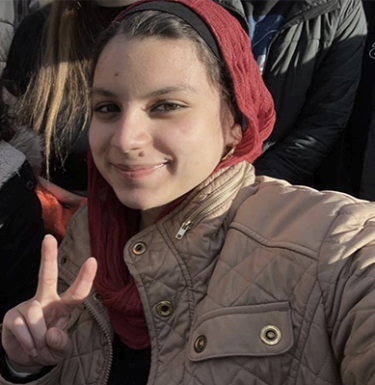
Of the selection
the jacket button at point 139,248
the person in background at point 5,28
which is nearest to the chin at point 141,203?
the jacket button at point 139,248

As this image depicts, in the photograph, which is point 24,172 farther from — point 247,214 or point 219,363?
point 219,363

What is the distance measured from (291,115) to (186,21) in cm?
121

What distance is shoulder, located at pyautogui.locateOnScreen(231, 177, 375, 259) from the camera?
1229 millimetres

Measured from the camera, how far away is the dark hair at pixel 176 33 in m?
1.42

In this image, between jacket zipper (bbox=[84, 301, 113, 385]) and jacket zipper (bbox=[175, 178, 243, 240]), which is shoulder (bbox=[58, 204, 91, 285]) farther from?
jacket zipper (bbox=[175, 178, 243, 240])

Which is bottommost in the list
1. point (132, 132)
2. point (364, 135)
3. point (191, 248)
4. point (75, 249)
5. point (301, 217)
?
point (364, 135)

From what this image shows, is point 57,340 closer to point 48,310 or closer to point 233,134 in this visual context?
point 48,310

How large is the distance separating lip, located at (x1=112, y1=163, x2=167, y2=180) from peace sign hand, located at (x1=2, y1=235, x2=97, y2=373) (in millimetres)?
215

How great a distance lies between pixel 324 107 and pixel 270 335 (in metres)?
1.55

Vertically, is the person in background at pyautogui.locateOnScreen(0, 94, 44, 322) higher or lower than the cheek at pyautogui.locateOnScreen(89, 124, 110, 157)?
lower

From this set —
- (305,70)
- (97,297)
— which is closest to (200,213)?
(97,297)

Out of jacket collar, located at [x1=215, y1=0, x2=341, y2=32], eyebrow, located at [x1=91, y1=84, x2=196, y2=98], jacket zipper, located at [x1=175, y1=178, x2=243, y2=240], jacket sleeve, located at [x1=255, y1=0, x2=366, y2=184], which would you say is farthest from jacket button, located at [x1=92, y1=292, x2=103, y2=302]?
jacket collar, located at [x1=215, y1=0, x2=341, y2=32]

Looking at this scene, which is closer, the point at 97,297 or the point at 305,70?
the point at 97,297

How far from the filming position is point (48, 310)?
A: 1.32 meters
